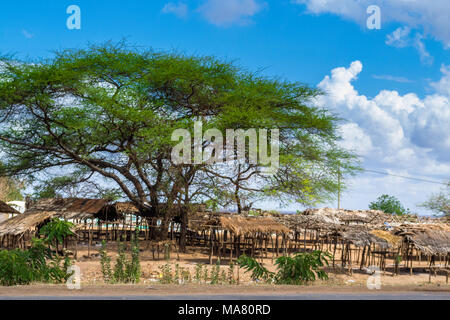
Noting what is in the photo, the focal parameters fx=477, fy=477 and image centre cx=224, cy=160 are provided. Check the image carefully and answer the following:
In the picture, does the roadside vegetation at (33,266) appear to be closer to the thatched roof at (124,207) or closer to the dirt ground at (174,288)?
the dirt ground at (174,288)

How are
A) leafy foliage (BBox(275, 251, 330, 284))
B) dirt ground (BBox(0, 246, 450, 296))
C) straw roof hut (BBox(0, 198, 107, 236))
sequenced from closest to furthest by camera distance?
dirt ground (BBox(0, 246, 450, 296)) < leafy foliage (BBox(275, 251, 330, 284)) < straw roof hut (BBox(0, 198, 107, 236))

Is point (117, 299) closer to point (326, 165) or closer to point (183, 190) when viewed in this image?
point (183, 190)

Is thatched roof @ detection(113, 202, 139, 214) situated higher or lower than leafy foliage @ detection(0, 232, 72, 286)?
higher

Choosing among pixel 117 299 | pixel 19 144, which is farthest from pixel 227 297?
pixel 19 144

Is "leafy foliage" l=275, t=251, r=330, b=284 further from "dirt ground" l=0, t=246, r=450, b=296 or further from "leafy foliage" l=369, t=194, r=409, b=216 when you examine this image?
"leafy foliage" l=369, t=194, r=409, b=216

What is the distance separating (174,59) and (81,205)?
11.0 meters

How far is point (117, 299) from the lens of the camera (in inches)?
409

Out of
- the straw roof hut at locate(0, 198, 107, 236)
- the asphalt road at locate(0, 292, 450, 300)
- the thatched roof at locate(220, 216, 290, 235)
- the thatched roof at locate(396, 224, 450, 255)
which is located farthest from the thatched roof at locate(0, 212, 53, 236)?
the thatched roof at locate(396, 224, 450, 255)

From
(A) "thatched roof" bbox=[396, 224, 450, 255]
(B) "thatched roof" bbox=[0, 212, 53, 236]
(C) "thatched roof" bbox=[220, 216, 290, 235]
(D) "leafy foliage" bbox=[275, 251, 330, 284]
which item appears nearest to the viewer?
(D) "leafy foliage" bbox=[275, 251, 330, 284]

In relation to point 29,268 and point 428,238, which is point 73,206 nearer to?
point 29,268

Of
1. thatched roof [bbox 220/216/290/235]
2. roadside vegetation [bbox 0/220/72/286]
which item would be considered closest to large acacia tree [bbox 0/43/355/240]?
thatched roof [bbox 220/216/290/235]

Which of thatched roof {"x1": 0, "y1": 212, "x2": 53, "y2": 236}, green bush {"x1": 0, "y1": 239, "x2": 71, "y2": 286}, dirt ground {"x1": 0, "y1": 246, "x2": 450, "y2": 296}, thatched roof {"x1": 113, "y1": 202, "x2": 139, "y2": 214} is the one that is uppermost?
thatched roof {"x1": 113, "y1": 202, "x2": 139, "y2": 214}

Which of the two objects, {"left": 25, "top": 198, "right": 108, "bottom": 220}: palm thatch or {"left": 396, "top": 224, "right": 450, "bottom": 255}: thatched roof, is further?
{"left": 25, "top": 198, "right": 108, "bottom": 220}: palm thatch

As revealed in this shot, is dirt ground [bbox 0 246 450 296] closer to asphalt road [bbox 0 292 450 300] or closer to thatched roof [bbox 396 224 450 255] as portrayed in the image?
asphalt road [bbox 0 292 450 300]
